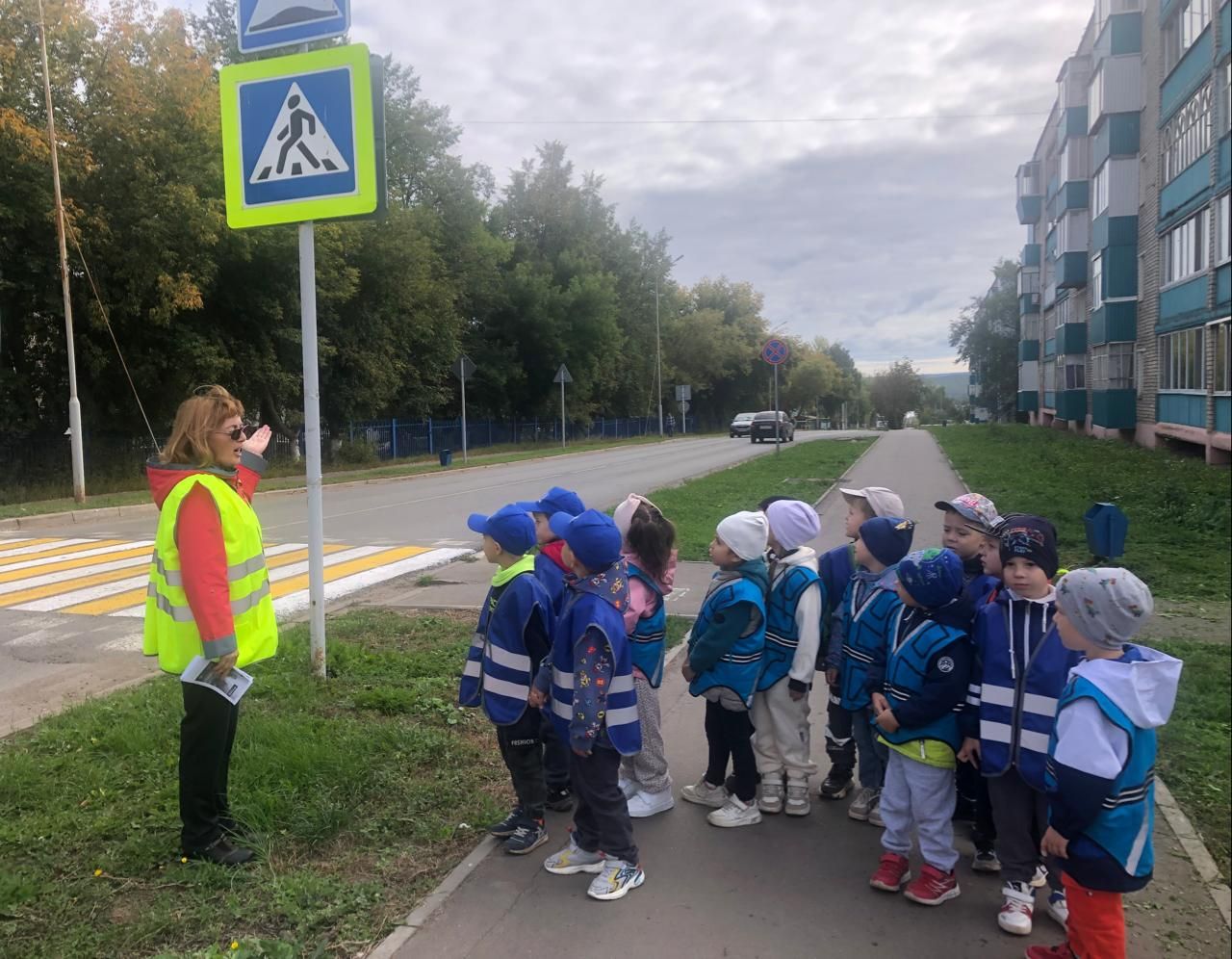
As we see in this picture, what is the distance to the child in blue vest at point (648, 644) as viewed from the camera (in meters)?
3.98

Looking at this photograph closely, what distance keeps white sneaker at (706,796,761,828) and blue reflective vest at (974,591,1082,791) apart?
1049 mm

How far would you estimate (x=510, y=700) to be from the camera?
3639 mm

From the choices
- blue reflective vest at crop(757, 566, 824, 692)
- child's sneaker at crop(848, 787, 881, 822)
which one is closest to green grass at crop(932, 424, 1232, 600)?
child's sneaker at crop(848, 787, 881, 822)

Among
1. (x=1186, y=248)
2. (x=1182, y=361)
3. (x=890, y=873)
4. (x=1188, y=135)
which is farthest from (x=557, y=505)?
(x=1188, y=135)

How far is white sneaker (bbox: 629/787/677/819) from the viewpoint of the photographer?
3.99m

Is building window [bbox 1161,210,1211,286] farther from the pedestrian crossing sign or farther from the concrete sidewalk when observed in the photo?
the concrete sidewalk

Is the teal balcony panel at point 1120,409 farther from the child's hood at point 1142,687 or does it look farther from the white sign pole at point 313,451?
the child's hood at point 1142,687

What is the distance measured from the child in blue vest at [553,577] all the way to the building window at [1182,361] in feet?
70.4

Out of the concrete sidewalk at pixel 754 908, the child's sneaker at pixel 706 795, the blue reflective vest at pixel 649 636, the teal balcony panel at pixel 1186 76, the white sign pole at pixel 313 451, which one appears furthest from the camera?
the teal balcony panel at pixel 1186 76

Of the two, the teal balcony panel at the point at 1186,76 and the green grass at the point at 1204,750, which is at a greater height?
the teal balcony panel at the point at 1186,76

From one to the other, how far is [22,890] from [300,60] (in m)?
4.26

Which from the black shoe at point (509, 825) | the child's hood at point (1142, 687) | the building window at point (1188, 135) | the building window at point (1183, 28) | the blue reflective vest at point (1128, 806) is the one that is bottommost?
the black shoe at point (509, 825)

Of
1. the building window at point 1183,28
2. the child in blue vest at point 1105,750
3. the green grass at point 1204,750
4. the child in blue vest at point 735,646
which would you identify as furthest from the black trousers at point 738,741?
A: the building window at point 1183,28

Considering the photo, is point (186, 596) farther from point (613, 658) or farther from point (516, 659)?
point (613, 658)
